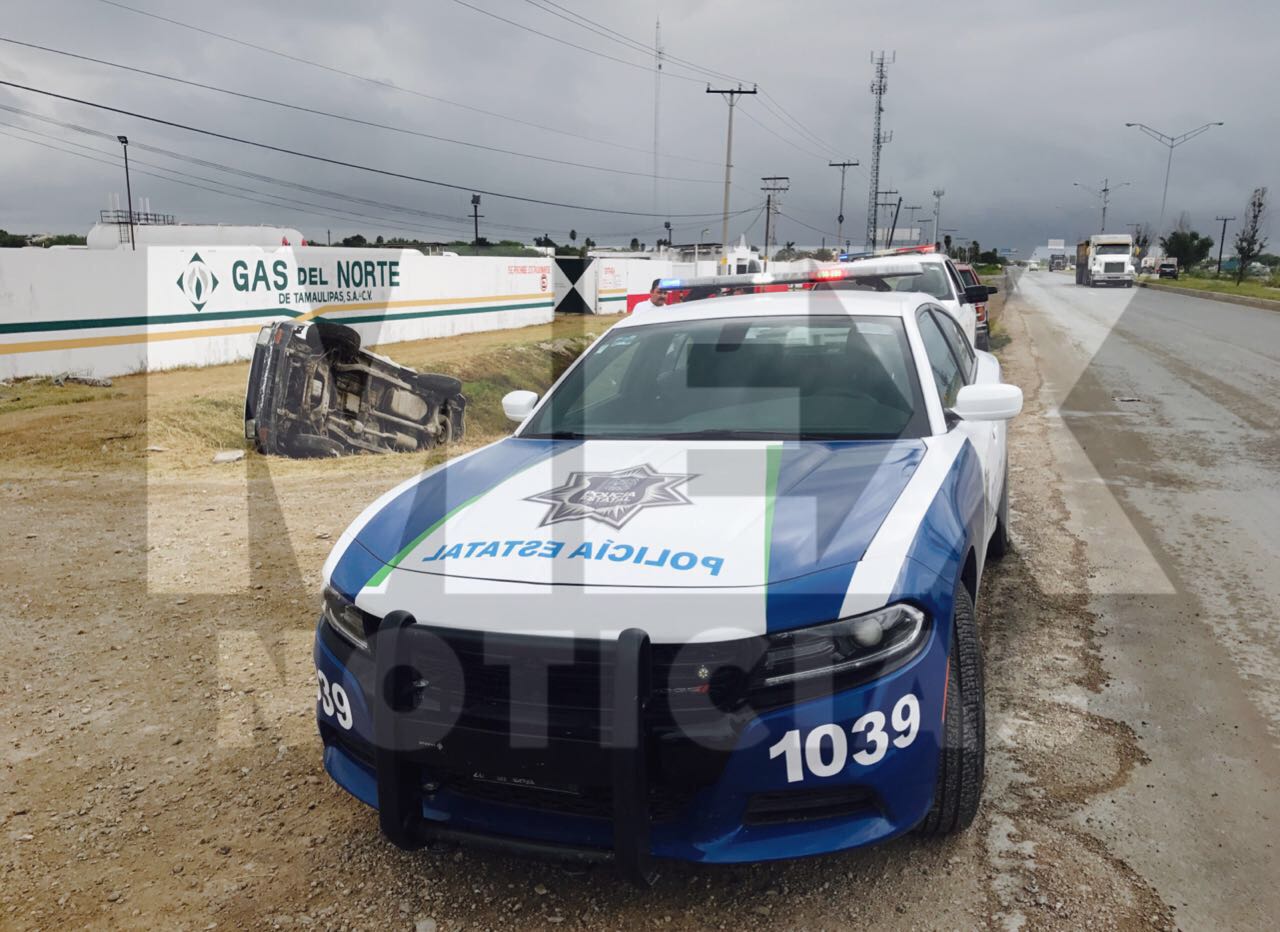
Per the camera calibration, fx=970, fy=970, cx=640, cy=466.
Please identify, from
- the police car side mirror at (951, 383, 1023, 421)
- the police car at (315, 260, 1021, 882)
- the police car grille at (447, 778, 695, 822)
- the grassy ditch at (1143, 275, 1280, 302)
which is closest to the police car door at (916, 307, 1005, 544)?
the police car side mirror at (951, 383, 1023, 421)

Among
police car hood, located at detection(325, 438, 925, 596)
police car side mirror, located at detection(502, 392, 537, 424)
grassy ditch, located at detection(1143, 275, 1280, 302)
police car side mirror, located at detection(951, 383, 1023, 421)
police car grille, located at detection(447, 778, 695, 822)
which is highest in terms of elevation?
grassy ditch, located at detection(1143, 275, 1280, 302)

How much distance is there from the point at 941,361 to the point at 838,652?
2.41 meters

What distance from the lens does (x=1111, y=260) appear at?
170 feet

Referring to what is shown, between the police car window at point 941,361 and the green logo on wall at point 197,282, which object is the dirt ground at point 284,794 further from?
the green logo on wall at point 197,282

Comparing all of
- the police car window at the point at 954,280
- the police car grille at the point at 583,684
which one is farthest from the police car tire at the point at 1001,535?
the police car window at the point at 954,280

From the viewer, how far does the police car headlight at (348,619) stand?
8.91ft

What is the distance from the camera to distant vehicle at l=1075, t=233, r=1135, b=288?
51500mm

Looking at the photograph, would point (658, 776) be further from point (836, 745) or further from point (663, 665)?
point (836, 745)

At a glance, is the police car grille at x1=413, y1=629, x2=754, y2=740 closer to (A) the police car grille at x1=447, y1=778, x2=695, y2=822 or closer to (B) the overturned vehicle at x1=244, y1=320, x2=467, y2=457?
(A) the police car grille at x1=447, y1=778, x2=695, y2=822

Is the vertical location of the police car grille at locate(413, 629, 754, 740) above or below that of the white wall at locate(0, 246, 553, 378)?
below

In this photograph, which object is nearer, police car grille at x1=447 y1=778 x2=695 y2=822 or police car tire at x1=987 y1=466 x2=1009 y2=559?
police car grille at x1=447 y1=778 x2=695 y2=822

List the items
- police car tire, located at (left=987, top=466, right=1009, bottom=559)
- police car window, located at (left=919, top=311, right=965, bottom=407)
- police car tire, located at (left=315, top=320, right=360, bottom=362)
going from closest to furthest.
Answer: police car window, located at (left=919, top=311, right=965, bottom=407), police car tire, located at (left=987, top=466, right=1009, bottom=559), police car tire, located at (left=315, top=320, right=360, bottom=362)

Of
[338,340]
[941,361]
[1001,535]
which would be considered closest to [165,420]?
[338,340]

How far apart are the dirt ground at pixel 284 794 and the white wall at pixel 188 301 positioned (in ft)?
32.1
